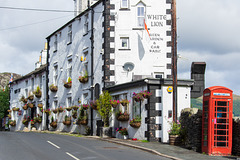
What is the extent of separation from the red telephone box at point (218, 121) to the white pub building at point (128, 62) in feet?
13.5

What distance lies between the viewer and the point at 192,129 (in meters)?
17.2

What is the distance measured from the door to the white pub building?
4146 mm

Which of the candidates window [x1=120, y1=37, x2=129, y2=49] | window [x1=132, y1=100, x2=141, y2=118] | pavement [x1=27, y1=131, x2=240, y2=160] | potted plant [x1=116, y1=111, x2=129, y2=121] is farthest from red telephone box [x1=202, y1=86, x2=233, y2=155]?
window [x1=120, y1=37, x2=129, y2=49]

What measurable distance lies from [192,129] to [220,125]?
5.24 feet

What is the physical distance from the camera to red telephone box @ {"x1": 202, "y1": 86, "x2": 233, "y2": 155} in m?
15.8

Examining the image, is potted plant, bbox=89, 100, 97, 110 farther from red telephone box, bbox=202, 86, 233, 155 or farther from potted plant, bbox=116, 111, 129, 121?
red telephone box, bbox=202, 86, 233, 155

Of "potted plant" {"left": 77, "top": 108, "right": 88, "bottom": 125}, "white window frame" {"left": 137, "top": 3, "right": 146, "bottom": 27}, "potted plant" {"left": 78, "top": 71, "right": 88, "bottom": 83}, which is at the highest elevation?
"white window frame" {"left": 137, "top": 3, "right": 146, "bottom": 27}

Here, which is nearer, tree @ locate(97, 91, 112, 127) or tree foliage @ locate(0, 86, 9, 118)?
tree @ locate(97, 91, 112, 127)

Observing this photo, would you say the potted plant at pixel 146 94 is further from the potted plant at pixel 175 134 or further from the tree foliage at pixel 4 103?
the tree foliage at pixel 4 103

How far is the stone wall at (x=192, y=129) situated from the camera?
1678 centimetres

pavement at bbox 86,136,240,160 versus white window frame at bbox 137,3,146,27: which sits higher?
white window frame at bbox 137,3,146,27

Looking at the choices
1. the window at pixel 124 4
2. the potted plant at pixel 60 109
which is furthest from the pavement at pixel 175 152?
the potted plant at pixel 60 109

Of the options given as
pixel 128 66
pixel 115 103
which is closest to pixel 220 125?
pixel 115 103

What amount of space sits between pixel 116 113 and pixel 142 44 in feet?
18.9
